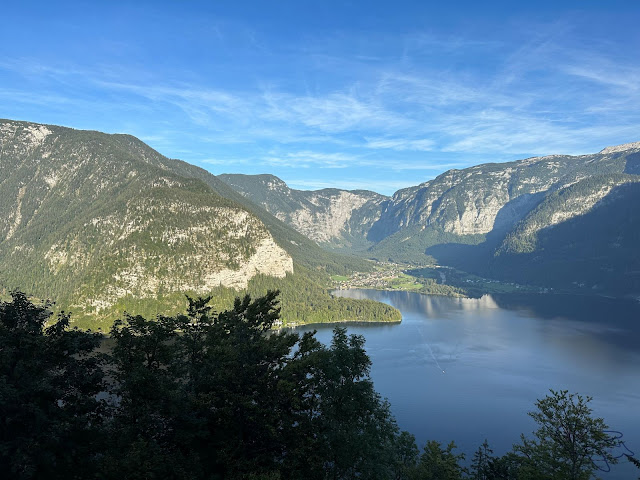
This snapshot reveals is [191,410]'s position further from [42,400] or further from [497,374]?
[497,374]

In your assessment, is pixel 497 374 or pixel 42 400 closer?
pixel 42 400

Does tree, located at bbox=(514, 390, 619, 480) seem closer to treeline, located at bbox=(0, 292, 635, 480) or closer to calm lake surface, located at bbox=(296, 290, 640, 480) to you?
Result: treeline, located at bbox=(0, 292, 635, 480)

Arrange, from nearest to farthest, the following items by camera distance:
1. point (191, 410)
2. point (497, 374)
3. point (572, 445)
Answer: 1. point (191, 410)
2. point (572, 445)
3. point (497, 374)

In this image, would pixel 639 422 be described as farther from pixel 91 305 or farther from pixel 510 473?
pixel 91 305

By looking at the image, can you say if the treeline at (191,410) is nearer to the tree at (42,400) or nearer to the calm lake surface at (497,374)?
the tree at (42,400)

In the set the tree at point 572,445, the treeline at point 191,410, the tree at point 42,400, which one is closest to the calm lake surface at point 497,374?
the tree at point 572,445

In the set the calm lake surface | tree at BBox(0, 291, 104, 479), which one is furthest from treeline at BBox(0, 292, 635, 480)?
the calm lake surface

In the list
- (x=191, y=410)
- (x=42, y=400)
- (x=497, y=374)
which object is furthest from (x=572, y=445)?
(x=497, y=374)
